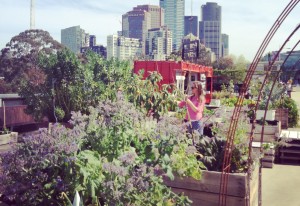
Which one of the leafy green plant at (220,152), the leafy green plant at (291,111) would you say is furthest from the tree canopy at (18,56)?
the leafy green plant at (220,152)

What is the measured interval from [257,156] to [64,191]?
1976mm

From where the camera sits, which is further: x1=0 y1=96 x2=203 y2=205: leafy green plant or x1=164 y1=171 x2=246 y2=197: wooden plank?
x1=164 y1=171 x2=246 y2=197: wooden plank

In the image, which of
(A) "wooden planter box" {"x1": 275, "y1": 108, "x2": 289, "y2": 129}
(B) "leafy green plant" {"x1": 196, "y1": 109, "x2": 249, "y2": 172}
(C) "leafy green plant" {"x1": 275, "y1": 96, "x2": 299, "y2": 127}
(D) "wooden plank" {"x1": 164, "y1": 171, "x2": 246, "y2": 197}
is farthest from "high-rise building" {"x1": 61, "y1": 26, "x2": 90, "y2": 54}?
(D) "wooden plank" {"x1": 164, "y1": 171, "x2": 246, "y2": 197}

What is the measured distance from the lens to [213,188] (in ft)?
11.1

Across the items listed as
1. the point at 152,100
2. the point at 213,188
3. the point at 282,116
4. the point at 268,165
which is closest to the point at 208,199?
the point at 213,188

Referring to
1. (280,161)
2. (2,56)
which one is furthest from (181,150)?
(2,56)

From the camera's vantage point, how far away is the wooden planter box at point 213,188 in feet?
10.7

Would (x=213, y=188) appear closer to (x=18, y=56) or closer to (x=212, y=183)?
(x=212, y=183)

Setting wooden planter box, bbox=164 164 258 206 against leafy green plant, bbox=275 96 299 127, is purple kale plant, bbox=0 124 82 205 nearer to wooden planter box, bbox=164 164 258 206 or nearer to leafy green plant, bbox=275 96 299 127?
wooden planter box, bbox=164 164 258 206

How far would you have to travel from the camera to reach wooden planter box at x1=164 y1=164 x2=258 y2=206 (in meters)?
3.26

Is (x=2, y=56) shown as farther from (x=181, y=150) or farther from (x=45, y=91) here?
(x=181, y=150)

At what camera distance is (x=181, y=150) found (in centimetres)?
328

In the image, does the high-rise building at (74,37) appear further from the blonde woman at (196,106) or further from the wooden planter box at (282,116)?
the blonde woman at (196,106)

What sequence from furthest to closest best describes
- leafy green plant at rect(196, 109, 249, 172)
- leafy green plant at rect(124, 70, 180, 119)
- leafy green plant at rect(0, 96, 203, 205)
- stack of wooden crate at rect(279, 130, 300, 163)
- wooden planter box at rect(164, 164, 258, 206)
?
stack of wooden crate at rect(279, 130, 300, 163) < leafy green plant at rect(124, 70, 180, 119) < leafy green plant at rect(196, 109, 249, 172) < wooden planter box at rect(164, 164, 258, 206) < leafy green plant at rect(0, 96, 203, 205)
